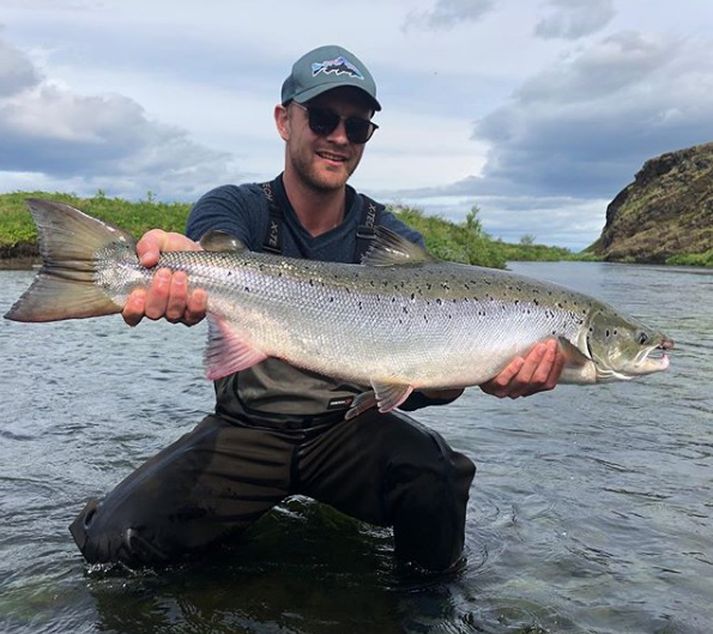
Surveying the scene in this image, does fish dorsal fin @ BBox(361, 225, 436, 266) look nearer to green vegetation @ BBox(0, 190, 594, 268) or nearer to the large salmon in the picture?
the large salmon

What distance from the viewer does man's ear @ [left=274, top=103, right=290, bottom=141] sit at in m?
4.46

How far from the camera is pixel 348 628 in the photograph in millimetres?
3275

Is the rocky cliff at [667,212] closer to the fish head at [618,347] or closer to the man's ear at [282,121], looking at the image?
the fish head at [618,347]

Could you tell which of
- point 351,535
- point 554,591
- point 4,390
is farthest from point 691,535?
point 4,390

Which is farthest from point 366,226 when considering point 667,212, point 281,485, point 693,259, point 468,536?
point 667,212

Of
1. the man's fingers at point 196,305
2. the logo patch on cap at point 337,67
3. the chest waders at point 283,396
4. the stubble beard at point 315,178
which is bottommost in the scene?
the chest waders at point 283,396

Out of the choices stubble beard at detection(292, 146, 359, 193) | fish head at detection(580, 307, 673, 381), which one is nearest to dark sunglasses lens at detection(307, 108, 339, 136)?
stubble beard at detection(292, 146, 359, 193)

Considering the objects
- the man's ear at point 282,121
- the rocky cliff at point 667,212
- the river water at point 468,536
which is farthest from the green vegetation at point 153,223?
the rocky cliff at point 667,212

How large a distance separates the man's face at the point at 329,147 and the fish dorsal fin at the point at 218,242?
0.88 metres

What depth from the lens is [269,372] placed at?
3.94 metres

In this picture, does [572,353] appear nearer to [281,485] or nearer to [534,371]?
[534,371]

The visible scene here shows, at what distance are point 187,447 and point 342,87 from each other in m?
2.14

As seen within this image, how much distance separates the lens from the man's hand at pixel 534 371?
373 centimetres

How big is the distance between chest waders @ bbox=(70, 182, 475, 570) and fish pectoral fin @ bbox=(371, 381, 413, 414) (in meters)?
0.45
